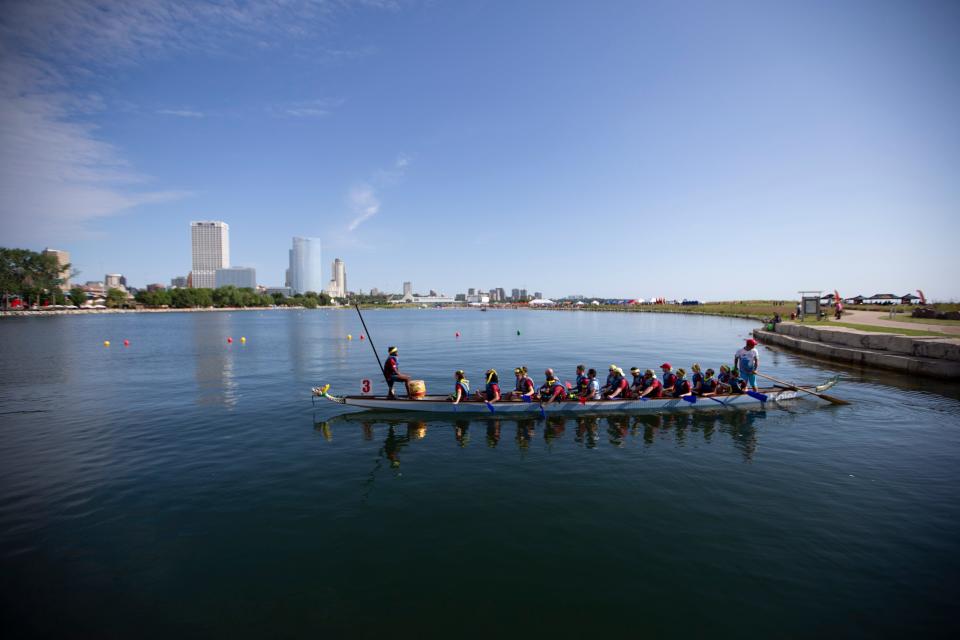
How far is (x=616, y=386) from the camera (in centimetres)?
2106

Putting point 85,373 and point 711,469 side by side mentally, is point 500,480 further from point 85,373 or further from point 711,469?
point 85,373

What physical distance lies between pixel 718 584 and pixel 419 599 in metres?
5.94

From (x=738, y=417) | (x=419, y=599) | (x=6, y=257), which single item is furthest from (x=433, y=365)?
(x=6, y=257)

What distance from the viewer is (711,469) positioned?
47.1 ft

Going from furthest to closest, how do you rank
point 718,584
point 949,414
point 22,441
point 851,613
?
point 949,414 < point 22,441 < point 718,584 < point 851,613

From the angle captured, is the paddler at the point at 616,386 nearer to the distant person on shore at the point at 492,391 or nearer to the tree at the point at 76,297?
the distant person on shore at the point at 492,391

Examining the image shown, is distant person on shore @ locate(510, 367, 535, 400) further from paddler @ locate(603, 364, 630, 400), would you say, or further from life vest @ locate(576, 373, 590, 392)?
paddler @ locate(603, 364, 630, 400)

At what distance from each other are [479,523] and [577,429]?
9.47 metres

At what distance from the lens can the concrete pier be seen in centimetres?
2786

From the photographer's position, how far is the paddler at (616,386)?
813 inches

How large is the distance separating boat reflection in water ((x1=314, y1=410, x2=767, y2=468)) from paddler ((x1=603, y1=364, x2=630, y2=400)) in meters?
1.13

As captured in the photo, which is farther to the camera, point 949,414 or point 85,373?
point 85,373

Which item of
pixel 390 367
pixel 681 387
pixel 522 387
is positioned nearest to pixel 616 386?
pixel 681 387

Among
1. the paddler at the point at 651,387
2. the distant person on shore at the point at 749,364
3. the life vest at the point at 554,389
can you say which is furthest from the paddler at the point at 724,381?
the life vest at the point at 554,389
